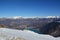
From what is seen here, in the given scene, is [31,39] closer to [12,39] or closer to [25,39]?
[25,39]

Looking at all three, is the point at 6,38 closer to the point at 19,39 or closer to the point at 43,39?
the point at 19,39

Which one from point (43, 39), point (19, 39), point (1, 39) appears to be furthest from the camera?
point (43, 39)

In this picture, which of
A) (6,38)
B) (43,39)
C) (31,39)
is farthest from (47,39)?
(6,38)

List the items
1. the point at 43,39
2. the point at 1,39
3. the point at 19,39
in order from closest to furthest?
the point at 1,39, the point at 19,39, the point at 43,39

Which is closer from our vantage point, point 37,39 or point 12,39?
point 12,39

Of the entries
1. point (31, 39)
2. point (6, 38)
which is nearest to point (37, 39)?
point (31, 39)

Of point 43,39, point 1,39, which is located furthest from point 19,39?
point 43,39

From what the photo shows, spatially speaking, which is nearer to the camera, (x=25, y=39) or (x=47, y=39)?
(x=25, y=39)
